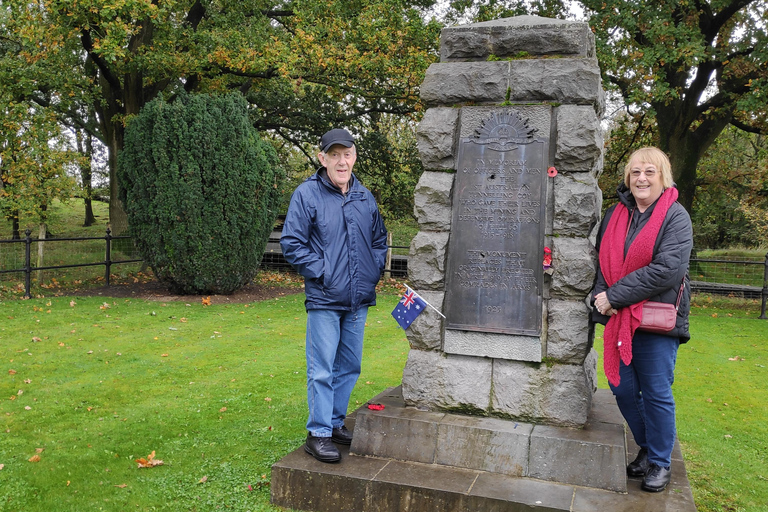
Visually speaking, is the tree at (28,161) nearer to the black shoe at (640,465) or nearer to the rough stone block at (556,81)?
the rough stone block at (556,81)

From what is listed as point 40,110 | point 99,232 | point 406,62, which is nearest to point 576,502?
point 406,62

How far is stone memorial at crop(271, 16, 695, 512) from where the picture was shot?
3.66 meters

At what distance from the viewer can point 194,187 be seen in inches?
441

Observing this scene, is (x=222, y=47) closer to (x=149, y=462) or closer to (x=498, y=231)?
(x=149, y=462)

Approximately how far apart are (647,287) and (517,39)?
177cm

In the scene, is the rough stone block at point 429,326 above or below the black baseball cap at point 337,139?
below

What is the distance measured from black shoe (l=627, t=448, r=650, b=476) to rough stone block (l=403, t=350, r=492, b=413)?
89 centimetres

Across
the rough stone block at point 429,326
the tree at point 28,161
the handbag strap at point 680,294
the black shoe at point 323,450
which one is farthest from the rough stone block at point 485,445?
the tree at point 28,161

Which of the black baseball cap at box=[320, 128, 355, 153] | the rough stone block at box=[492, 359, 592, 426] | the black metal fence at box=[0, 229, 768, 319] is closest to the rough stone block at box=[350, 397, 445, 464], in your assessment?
the rough stone block at box=[492, 359, 592, 426]

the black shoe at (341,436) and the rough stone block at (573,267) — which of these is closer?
the rough stone block at (573,267)

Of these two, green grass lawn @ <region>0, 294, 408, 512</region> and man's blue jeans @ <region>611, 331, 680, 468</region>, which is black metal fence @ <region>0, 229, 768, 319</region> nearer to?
green grass lawn @ <region>0, 294, 408, 512</region>

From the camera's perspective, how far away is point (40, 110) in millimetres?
13867

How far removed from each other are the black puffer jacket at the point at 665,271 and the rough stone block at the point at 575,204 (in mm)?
340

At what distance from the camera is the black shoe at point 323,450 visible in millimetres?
3803
